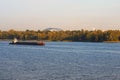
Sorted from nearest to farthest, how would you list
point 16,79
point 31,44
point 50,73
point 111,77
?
1. point 16,79
2. point 111,77
3. point 50,73
4. point 31,44

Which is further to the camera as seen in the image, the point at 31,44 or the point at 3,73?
the point at 31,44

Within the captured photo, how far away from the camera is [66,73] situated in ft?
136

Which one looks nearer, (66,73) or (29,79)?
(29,79)

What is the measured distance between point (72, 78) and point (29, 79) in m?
4.41

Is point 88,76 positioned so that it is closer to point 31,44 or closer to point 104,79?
point 104,79

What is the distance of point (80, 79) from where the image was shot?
36656 millimetres

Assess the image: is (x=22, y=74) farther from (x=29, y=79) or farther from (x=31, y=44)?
(x=31, y=44)

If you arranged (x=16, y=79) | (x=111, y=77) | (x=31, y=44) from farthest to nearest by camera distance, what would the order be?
(x=31, y=44), (x=111, y=77), (x=16, y=79)

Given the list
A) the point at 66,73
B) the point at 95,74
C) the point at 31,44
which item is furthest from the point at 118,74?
the point at 31,44

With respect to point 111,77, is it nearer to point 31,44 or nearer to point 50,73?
point 50,73

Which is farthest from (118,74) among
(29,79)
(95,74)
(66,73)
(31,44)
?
(31,44)

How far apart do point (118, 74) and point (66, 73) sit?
5.79 metres

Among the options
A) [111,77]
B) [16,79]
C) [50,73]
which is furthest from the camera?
[50,73]

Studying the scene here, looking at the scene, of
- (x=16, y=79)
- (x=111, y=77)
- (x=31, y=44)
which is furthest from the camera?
(x=31, y=44)
